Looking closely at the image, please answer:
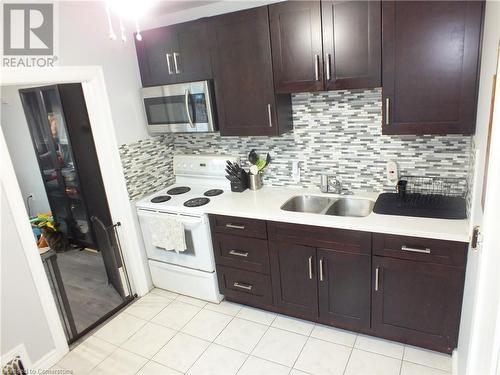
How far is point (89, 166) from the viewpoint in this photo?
3172 mm

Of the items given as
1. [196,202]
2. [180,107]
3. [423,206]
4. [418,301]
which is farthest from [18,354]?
[423,206]

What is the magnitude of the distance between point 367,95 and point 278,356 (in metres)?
1.87

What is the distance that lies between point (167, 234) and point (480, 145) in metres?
2.18

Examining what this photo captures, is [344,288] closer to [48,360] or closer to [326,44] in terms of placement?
[326,44]

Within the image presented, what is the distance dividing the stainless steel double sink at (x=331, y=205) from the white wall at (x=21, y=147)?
352 cm

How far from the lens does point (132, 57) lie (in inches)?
113

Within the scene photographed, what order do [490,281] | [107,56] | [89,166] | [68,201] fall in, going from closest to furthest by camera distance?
[490,281], [107,56], [89,166], [68,201]

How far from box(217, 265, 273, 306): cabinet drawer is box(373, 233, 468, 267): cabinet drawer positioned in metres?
0.89

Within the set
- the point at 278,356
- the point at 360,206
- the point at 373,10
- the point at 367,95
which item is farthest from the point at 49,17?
the point at 278,356

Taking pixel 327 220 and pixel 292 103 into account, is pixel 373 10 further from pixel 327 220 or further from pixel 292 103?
pixel 327 220

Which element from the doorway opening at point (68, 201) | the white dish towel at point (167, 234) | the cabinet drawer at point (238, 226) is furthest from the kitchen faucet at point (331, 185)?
the doorway opening at point (68, 201)

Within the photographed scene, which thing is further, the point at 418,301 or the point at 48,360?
the point at 48,360

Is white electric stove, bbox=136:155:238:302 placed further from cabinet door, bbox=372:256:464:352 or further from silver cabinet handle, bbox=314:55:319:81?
cabinet door, bbox=372:256:464:352

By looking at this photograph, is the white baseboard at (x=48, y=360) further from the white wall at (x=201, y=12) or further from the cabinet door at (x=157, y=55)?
the white wall at (x=201, y=12)
